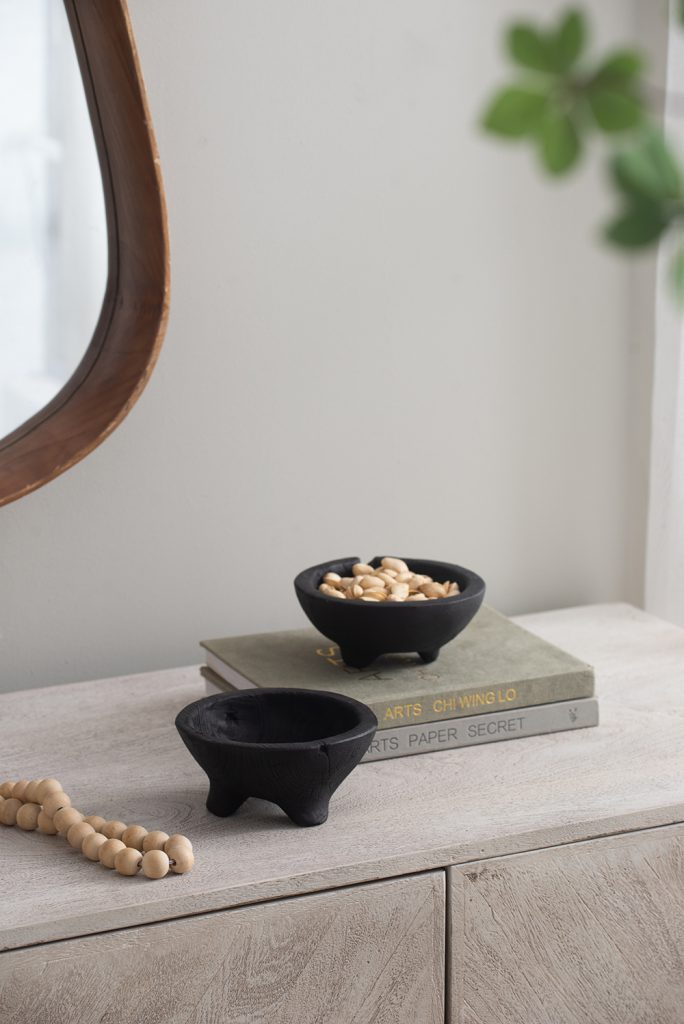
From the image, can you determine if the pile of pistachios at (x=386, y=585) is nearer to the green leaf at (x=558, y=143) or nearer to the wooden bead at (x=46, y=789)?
the wooden bead at (x=46, y=789)

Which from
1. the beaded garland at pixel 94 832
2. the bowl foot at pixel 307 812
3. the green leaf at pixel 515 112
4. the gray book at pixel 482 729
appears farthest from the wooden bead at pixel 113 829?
the green leaf at pixel 515 112

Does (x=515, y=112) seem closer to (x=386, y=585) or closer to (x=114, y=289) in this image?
(x=386, y=585)

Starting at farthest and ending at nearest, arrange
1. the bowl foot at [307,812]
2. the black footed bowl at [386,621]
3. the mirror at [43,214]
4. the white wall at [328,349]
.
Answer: the white wall at [328,349], the mirror at [43,214], the black footed bowl at [386,621], the bowl foot at [307,812]

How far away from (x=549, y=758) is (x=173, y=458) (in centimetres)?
54

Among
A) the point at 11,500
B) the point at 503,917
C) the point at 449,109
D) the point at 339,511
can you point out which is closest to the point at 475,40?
the point at 449,109

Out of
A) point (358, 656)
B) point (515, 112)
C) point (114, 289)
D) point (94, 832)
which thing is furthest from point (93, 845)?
point (515, 112)

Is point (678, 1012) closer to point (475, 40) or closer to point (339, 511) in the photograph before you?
point (339, 511)

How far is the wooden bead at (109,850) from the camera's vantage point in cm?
84

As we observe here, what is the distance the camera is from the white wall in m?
1.26

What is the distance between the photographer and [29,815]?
913 millimetres

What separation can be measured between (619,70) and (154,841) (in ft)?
2.45

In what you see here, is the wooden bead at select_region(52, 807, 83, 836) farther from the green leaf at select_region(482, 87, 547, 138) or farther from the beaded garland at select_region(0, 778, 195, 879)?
the green leaf at select_region(482, 87, 547, 138)

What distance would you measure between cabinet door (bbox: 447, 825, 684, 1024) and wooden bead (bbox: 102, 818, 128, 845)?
0.25m

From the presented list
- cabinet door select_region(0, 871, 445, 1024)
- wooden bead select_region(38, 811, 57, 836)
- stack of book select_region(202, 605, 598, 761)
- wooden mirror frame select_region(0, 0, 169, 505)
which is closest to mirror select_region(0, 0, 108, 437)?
wooden mirror frame select_region(0, 0, 169, 505)
